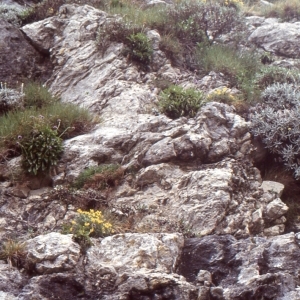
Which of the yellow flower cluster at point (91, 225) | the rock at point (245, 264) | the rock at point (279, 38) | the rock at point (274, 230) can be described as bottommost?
the rock at point (274, 230)

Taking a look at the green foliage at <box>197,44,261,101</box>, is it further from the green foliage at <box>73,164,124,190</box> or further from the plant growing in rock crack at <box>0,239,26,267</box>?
the plant growing in rock crack at <box>0,239,26,267</box>

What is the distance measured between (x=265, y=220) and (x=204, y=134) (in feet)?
5.94

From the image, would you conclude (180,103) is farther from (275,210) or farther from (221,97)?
(275,210)

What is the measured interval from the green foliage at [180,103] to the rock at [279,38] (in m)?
4.24

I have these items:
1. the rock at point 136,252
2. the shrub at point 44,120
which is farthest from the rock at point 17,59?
the rock at point 136,252

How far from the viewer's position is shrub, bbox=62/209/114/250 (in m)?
5.71

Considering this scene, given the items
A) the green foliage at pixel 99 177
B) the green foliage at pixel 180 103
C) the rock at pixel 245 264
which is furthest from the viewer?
the green foliage at pixel 180 103

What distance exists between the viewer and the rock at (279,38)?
12.0 metres

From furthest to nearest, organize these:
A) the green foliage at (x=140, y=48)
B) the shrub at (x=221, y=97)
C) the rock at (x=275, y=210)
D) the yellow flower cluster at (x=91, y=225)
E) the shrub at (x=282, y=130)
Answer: the green foliage at (x=140, y=48), the shrub at (x=221, y=97), the shrub at (x=282, y=130), the rock at (x=275, y=210), the yellow flower cluster at (x=91, y=225)

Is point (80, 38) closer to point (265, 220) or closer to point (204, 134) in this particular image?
point (204, 134)

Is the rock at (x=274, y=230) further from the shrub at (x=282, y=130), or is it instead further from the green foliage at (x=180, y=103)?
the green foliage at (x=180, y=103)

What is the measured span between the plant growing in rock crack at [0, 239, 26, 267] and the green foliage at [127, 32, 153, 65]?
5.76 meters

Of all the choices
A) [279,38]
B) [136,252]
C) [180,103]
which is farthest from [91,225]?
[279,38]

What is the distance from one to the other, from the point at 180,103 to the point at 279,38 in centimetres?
514
